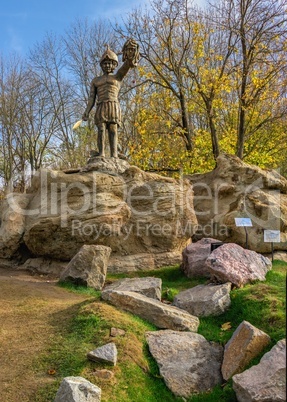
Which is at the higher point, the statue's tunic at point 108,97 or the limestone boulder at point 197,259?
the statue's tunic at point 108,97

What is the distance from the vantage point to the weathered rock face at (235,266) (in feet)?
20.8

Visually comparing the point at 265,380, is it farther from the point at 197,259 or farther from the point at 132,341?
the point at 197,259

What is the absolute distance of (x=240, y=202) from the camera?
10039mm

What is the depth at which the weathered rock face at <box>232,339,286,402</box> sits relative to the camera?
3.65m

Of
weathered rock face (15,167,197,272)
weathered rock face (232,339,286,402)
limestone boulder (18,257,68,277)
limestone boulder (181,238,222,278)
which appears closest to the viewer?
weathered rock face (232,339,286,402)

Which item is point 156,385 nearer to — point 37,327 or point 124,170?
point 37,327

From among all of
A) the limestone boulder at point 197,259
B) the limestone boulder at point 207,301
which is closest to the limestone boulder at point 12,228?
the limestone boulder at point 197,259

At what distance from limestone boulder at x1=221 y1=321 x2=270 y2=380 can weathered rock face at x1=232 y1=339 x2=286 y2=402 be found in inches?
12.9

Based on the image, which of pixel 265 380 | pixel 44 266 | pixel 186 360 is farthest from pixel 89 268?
pixel 265 380

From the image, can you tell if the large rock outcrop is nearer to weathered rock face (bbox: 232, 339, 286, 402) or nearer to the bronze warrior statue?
the bronze warrior statue

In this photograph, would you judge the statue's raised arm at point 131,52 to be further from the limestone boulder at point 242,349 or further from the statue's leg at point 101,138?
the limestone boulder at point 242,349

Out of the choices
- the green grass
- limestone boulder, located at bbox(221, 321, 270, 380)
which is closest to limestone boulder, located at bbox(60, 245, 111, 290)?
the green grass

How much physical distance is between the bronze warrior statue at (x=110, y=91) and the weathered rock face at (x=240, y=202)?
281 centimetres

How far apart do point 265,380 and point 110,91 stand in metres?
7.41
